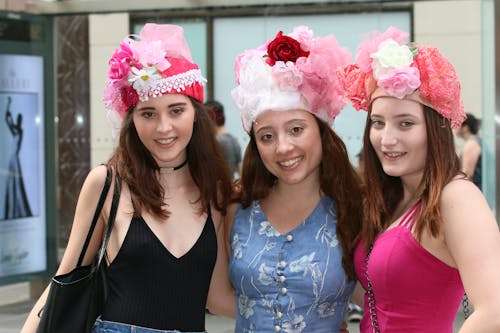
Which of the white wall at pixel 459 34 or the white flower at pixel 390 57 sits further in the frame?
the white wall at pixel 459 34

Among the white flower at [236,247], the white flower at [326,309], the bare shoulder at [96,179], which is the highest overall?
the bare shoulder at [96,179]

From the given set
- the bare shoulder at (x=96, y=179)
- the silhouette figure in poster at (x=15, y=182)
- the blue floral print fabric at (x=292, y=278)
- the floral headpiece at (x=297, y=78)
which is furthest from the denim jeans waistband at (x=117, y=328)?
the silhouette figure in poster at (x=15, y=182)

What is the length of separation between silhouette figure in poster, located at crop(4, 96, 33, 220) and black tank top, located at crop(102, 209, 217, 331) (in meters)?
4.63

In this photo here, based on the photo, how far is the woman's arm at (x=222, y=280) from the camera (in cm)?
321

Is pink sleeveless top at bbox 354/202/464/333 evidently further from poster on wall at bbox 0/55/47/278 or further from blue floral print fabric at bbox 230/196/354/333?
poster on wall at bbox 0/55/47/278

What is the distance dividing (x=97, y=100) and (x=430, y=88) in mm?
6262

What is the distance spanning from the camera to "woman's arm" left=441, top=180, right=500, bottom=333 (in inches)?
93.1

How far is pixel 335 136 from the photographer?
3.17 meters

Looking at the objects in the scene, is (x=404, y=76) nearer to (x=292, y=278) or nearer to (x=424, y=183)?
(x=424, y=183)

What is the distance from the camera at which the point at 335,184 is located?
316 centimetres

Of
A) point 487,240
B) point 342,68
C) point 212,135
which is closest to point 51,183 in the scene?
point 212,135

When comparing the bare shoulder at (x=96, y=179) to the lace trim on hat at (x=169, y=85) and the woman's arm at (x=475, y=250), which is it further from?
the woman's arm at (x=475, y=250)

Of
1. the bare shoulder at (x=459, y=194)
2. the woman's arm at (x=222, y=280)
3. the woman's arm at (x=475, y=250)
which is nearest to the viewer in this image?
the woman's arm at (x=475, y=250)

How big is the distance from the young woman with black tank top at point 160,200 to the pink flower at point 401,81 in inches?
32.5
